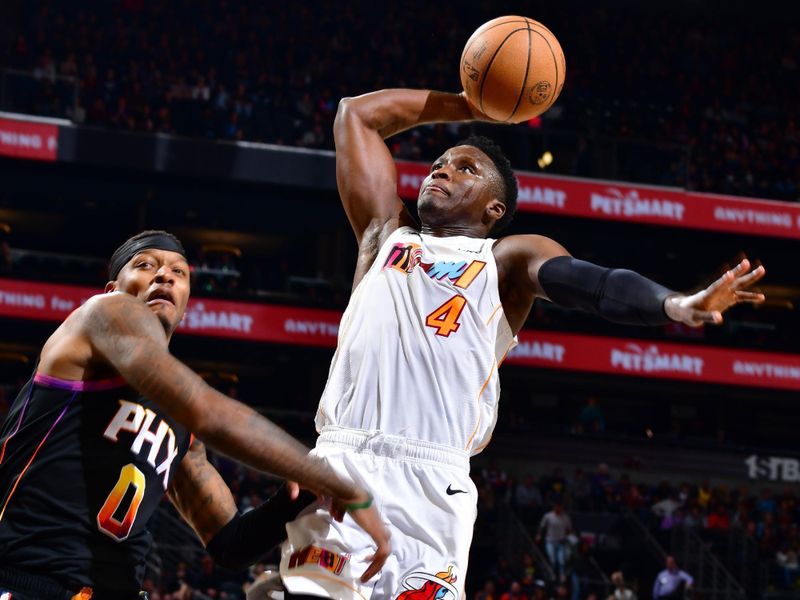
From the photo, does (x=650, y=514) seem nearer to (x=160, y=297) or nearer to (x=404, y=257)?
(x=404, y=257)

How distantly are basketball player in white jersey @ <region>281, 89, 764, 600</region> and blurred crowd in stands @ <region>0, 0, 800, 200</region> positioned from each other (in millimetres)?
15557

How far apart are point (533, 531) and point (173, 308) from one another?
14566mm

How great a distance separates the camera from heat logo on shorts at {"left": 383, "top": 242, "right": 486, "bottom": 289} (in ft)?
12.2

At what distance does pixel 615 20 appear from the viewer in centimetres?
2702

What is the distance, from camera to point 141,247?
3.40 m

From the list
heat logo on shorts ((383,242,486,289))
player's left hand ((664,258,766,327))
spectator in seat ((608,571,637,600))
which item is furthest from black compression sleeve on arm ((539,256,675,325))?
spectator in seat ((608,571,637,600))

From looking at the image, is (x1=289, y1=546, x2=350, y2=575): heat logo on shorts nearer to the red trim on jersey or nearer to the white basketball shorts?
the white basketball shorts

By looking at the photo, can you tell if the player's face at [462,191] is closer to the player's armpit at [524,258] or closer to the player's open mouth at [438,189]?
the player's open mouth at [438,189]

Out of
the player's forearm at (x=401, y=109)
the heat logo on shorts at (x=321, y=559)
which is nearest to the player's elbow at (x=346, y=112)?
the player's forearm at (x=401, y=109)

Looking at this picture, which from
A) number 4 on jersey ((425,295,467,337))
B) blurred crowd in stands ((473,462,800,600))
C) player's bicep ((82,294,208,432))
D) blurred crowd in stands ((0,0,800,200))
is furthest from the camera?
blurred crowd in stands ((0,0,800,200))

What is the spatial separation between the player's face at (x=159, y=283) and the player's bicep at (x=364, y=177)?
3.04 feet

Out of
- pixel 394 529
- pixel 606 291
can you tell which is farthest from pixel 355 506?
pixel 606 291

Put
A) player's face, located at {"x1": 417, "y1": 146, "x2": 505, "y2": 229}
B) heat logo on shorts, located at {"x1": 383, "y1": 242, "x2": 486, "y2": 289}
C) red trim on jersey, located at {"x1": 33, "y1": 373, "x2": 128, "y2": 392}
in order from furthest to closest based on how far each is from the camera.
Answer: player's face, located at {"x1": 417, "y1": 146, "x2": 505, "y2": 229}
heat logo on shorts, located at {"x1": 383, "y1": 242, "x2": 486, "y2": 289}
red trim on jersey, located at {"x1": 33, "y1": 373, "x2": 128, "y2": 392}

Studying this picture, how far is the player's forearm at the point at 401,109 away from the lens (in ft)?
14.6
